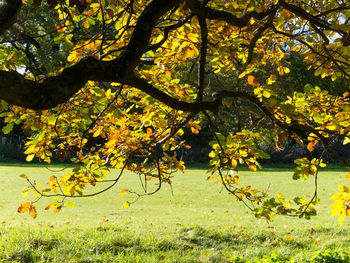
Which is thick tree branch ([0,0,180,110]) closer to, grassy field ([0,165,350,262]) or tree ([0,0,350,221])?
tree ([0,0,350,221])

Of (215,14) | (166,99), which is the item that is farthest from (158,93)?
(215,14)

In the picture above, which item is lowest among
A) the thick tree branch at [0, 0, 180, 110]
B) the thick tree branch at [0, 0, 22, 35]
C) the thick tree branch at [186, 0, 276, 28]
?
the thick tree branch at [0, 0, 180, 110]

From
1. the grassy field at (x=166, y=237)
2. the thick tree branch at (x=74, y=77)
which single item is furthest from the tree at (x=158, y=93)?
the grassy field at (x=166, y=237)

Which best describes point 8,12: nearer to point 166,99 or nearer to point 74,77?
point 74,77

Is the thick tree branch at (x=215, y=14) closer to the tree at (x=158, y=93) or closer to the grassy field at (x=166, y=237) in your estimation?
the tree at (x=158, y=93)

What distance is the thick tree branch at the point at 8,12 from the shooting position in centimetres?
211

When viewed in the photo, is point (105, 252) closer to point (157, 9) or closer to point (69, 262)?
point (69, 262)

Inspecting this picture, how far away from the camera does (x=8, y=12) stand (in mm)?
2115

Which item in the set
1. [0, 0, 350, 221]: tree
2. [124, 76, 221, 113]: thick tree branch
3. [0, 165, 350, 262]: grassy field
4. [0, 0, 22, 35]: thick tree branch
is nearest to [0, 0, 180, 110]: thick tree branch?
[0, 0, 350, 221]: tree

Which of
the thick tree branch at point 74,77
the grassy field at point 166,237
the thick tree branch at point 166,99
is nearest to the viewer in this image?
the thick tree branch at point 74,77

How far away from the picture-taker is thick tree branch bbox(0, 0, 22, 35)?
211cm

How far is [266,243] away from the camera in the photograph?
20.4 ft

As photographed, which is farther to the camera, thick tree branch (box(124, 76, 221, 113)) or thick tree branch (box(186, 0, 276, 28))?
thick tree branch (box(186, 0, 276, 28))

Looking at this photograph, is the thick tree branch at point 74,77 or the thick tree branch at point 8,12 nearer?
the thick tree branch at point 74,77
